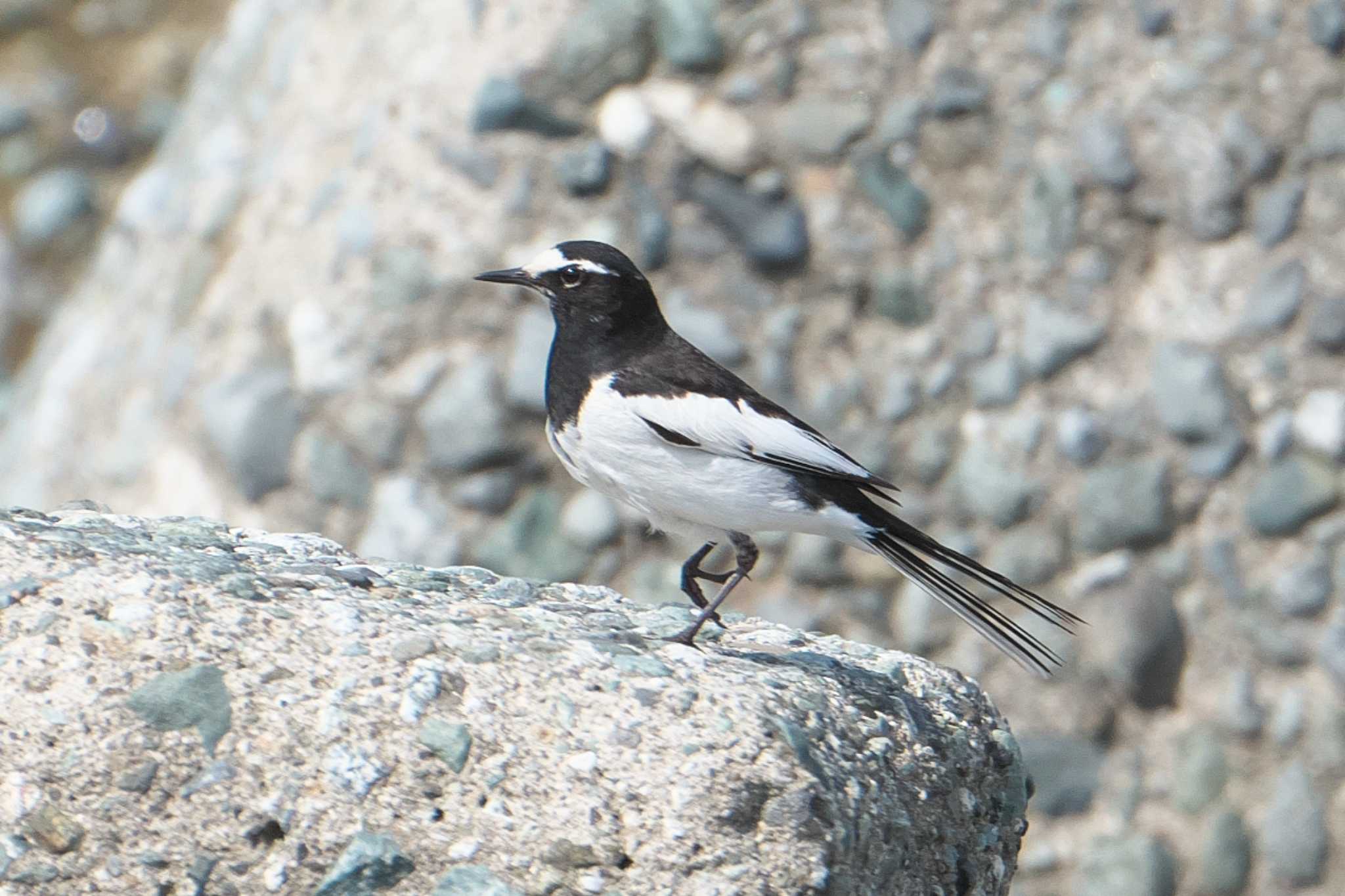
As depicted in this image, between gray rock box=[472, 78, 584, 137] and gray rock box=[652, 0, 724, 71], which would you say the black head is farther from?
gray rock box=[652, 0, 724, 71]

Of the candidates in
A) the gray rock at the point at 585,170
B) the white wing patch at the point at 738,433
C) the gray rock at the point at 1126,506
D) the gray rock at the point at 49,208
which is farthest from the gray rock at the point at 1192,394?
the gray rock at the point at 49,208

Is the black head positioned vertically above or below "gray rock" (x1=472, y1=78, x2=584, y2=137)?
below

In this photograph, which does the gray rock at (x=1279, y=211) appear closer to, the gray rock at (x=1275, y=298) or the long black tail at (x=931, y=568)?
the gray rock at (x=1275, y=298)

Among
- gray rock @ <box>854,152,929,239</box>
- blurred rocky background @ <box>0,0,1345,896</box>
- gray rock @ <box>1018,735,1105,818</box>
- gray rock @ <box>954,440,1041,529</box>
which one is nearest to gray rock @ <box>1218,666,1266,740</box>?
blurred rocky background @ <box>0,0,1345,896</box>

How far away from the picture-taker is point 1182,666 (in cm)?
643

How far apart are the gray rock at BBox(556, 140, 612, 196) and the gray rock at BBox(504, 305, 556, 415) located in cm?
51

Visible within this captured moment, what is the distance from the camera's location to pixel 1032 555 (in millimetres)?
6555

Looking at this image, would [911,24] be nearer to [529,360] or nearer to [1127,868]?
[529,360]

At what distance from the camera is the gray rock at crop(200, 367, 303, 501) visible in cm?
687

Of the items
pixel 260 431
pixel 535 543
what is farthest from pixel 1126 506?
pixel 260 431

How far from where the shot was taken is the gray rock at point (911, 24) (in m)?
6.80

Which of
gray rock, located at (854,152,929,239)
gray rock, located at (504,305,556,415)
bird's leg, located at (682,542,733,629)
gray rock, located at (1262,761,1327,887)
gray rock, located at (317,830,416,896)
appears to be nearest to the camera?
gray rock, located at (317,830,416,896)

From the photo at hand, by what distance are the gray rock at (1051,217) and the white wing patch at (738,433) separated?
2.71 m

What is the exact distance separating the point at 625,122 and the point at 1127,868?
11.3ft
